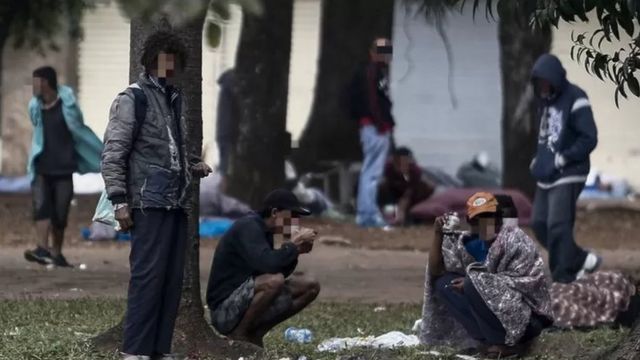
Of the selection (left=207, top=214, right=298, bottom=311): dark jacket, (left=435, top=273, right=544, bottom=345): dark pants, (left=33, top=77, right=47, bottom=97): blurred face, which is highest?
(left=33, top=77, right=47, bottom=97): blurred face

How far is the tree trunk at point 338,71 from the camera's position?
1745 cm

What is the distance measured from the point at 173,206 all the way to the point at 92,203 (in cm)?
1072

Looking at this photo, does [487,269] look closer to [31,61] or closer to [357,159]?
[357,159]

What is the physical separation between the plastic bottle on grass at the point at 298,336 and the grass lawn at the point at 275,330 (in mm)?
51

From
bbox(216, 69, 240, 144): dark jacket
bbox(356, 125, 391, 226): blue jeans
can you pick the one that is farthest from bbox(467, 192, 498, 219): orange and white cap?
bbox(216, 69, 240, 144): dark jacket

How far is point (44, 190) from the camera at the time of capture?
12.2 m

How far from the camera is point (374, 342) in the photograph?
8.57m

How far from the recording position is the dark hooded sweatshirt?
10.6m

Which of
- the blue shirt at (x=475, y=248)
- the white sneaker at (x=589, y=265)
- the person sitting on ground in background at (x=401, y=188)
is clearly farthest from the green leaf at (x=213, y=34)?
the person sitting on ground in background at (x=401, y=188)

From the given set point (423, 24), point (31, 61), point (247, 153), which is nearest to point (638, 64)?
point (247, 153)

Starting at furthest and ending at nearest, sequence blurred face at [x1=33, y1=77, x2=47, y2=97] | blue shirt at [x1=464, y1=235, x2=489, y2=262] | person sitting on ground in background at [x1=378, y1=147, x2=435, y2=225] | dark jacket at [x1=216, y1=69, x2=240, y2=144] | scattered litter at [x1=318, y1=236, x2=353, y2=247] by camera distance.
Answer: dark jacket at [x1=216, y1=69, x2=240, y2=144], person sitting on ground in background at [x1=378, y1=147, x2=435, y2=225], scattered litter at [x1=318, y1=236, x2=353, y2=247], blurred face at [x1=33, y1=77, x2=47, y2=97], blue shirt at [x1=464, y1=235, x2=489, y2=262]

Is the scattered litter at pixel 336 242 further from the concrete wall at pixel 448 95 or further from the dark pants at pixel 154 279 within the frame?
the dark pants at pixel 154 279

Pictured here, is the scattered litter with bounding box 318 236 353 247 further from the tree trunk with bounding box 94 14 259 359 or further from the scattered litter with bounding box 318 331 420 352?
the tree trunk with bounding box 94 14 259 359

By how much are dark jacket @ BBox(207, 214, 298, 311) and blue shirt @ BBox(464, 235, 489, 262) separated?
961mm
